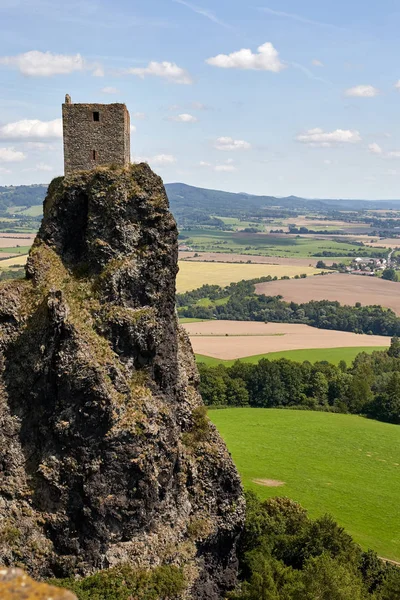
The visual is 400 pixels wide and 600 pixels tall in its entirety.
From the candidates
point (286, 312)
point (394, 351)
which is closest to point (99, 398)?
point (394, 351)

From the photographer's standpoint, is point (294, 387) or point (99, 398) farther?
point (294, 387)

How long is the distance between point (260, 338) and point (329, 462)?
6476 cm

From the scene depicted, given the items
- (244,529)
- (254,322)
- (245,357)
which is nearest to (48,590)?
(244,529)

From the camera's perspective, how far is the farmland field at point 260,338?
415ft

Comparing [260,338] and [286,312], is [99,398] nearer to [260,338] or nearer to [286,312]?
[260,338]

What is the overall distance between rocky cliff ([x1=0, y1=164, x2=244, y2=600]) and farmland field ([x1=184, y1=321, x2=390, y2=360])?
84433 millimetres

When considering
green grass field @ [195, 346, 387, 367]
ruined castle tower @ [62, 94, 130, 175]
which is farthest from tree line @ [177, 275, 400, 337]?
ruined castle tower @ [62, 94, 130, 175]

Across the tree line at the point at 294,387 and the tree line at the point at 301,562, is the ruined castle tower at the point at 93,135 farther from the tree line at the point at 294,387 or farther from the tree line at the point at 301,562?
the tree line at the point at 294,387

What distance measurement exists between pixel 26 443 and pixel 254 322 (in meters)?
132

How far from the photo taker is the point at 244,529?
43.7m

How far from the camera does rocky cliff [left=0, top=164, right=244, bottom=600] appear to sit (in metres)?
32.1

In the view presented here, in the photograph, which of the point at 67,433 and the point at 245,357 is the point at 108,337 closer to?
the point at 67,433

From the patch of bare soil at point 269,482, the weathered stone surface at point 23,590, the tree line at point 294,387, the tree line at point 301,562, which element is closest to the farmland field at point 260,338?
the tree line at point 294,387

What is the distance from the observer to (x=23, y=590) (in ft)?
26.9
